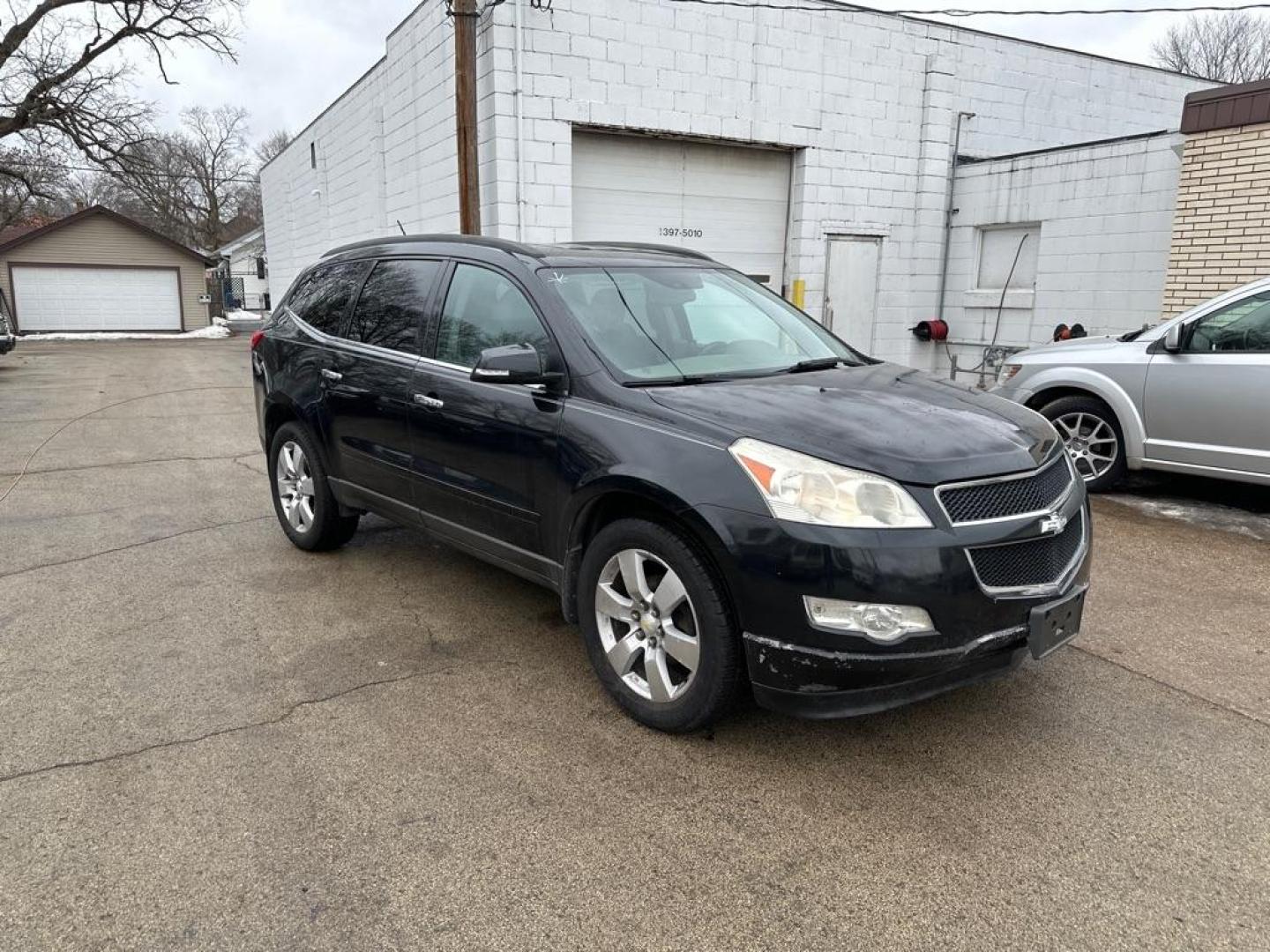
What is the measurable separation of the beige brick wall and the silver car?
9.30 ft

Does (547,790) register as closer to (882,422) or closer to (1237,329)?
(882,422)

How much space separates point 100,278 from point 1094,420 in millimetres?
36314

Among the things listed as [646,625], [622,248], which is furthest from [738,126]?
[646,625]

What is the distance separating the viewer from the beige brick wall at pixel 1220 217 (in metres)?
8.47

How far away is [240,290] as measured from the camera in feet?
183

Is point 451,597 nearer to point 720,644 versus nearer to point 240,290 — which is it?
point 720,644

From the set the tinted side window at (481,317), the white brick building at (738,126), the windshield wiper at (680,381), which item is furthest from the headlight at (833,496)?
the white brick building at (738,126)

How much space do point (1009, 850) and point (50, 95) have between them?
3462cm

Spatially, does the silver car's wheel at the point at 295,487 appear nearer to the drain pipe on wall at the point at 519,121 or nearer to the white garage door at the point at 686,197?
the drain pipe on wall at the point at 519,121

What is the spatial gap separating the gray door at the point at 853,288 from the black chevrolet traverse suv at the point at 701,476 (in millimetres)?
8693

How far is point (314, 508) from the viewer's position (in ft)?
17.4

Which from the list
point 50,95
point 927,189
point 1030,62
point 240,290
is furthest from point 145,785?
point 240,290

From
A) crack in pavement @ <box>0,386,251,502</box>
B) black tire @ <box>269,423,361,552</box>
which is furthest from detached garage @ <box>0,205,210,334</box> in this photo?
black tire @ <box>269,423,361,552</box>

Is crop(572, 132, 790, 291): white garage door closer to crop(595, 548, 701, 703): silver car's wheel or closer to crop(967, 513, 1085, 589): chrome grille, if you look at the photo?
crop(595, 548, 701, 703): silver car's wheel
